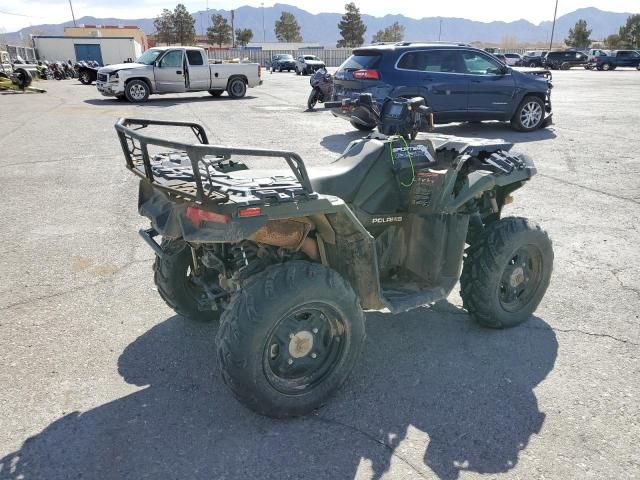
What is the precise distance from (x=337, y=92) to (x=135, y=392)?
9503mm

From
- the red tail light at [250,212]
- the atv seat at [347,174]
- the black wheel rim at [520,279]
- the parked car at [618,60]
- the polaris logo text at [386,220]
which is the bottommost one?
the parked car at [618,60]

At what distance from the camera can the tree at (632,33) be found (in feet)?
214

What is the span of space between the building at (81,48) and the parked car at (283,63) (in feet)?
56.4

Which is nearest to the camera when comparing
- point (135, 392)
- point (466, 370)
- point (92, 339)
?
point (135, 392)

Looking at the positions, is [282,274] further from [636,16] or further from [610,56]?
[636,16]

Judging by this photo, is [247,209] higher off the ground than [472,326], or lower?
higher

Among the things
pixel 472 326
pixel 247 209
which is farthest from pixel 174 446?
pixel 472 326

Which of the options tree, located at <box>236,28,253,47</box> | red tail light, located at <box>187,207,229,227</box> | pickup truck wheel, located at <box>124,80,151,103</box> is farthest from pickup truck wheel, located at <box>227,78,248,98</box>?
tree, located at <box>236,28,253,47</box>

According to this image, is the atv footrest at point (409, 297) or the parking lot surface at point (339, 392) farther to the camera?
the atv footrest at point (409, 297)

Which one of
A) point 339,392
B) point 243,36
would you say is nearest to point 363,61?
point 339,392

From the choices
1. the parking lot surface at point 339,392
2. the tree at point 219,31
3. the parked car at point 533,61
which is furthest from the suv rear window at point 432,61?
the tree at point 219,31

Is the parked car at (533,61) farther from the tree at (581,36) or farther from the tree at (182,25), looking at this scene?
the tree at (182,25)

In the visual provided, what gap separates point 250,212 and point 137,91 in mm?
18198

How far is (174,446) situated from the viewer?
8.67ft
